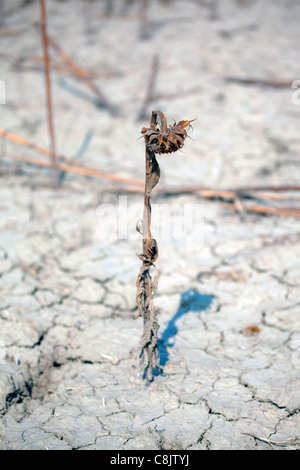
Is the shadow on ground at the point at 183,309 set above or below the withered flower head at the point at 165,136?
below

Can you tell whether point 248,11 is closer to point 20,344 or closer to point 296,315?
point 296,315

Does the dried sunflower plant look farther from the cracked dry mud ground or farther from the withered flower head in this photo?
the cracked dry mud ground

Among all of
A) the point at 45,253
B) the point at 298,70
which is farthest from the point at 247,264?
the point at 298,70

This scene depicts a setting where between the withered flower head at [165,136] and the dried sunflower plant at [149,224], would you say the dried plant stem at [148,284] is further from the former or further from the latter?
the withered flower head at [165,136]

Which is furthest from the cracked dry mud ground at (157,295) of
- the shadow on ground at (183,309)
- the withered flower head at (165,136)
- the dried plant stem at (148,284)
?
the withered flower head at (165,136)

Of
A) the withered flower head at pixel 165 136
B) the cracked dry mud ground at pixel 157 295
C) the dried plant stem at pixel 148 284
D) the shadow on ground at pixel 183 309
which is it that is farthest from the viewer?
the shadow on ground at pixel 183 309
